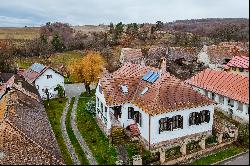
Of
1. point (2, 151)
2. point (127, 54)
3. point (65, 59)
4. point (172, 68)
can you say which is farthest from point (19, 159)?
point (65, 59)

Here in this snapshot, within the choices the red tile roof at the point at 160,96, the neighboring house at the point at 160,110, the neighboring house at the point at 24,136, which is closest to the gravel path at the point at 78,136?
the neighboring house at the point at 24,136

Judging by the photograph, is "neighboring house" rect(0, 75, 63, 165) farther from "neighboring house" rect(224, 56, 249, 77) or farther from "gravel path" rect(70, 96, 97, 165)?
"neighboring house" rect(224, 56, 249, 77)

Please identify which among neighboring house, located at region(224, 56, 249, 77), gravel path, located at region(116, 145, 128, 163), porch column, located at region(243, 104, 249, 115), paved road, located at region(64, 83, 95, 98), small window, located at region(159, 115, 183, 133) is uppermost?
neighboring house, located at region(224, 56, 249, 77)

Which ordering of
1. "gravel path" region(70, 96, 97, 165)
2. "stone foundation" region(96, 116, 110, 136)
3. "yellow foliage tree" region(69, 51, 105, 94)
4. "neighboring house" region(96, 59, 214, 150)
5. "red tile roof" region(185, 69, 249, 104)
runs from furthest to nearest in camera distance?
"yellow foliage tree" region(69, 51, 105, 94) < "stone foundation" region(96, 116, 110, 136) < "neighboring house" region(96, 59, 214, 150) < "gravel path" region(70, 96, 97, 165) < "red tile roof" region(185, 69, 249, 104)

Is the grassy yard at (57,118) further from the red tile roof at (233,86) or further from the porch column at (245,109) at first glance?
the porch column at (245,109)

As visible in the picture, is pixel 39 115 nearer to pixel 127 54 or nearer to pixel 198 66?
pixel 198 66

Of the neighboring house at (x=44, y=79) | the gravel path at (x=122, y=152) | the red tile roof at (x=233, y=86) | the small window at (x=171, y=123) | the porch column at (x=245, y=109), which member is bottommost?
the gravel path at (x=122, y=152)

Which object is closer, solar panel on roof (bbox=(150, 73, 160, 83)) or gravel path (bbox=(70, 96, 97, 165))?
gravel path (bbox=(70, 96, 97, 165))

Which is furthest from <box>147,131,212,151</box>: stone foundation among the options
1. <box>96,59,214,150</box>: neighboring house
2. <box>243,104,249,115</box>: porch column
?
<box>243,104,249,115</box>: porch column
